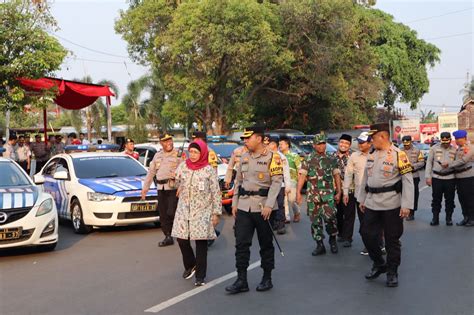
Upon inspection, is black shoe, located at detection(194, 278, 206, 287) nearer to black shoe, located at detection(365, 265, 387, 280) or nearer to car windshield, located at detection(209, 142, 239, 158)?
black shoe, located at detection(365, 265, 387, 280)

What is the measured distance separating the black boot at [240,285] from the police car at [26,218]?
145 inches

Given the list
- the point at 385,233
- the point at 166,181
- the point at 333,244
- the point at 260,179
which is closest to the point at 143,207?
the point at 166,181

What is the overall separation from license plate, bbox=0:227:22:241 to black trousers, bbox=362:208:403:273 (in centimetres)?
486

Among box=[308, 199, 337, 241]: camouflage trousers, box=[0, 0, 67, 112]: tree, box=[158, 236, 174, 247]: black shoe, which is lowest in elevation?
box=[158, 236, 174, 247]: black shoe

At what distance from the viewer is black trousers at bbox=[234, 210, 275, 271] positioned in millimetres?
6652

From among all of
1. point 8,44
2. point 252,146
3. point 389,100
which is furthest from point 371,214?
point 389,100

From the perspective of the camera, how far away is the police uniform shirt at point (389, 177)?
22.7 ft

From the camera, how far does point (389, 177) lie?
7.01 m

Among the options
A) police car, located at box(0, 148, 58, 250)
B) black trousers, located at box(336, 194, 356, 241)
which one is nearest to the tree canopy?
black trousers, located at box(336, 194, 356, 241)

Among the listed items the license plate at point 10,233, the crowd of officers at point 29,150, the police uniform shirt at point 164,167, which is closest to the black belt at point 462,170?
the police uniform shirt at point 164,167

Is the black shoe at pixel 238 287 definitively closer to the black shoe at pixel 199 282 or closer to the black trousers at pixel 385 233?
the black shoe at pixel 199 282

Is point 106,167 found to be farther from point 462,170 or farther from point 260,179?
point 462,170

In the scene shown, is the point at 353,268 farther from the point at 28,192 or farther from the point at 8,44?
the point at 8,44

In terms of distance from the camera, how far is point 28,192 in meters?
9.44
